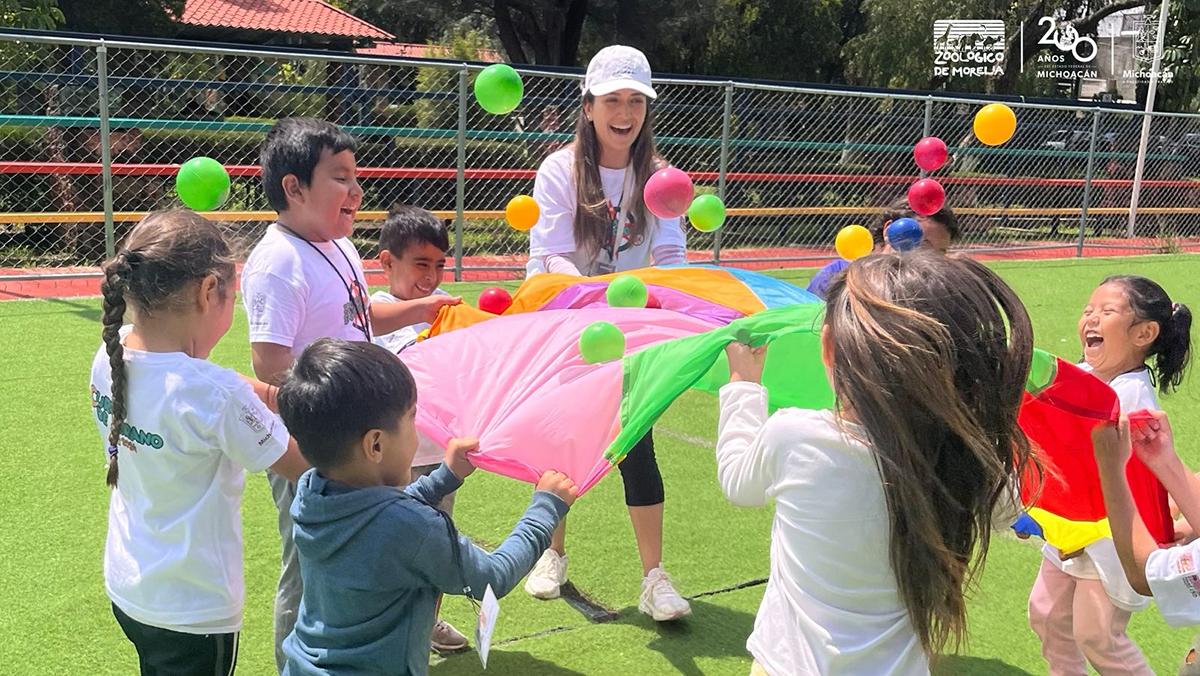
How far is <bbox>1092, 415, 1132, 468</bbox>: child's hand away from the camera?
7.30 feet

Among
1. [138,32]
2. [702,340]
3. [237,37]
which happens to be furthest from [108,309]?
[237,37]

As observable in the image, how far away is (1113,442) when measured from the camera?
2.23 meters

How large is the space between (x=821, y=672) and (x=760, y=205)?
14.2 meters

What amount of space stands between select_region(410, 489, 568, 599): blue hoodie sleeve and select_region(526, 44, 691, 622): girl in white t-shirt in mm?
1363

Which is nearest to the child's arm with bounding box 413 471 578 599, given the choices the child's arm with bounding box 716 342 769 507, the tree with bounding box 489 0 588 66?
the child's arm with bounding box 716 342 769 507

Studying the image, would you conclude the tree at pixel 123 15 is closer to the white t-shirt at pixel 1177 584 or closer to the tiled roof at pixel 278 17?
the tiled roof at pixel 278 17

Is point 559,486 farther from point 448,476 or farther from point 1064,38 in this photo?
point 1064,38

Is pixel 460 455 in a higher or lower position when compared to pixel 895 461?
lower

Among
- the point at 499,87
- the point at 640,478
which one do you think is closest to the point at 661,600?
the point at 640,478

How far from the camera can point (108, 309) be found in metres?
2.22

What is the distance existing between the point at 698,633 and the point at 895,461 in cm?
183

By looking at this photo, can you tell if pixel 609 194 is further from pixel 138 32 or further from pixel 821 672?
pixel 138 32

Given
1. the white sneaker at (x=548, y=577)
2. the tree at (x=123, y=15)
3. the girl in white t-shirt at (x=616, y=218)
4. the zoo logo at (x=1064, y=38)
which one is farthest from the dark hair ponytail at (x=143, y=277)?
the zoo logo at (x=1064, y=38)

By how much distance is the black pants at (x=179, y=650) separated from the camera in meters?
2.25
